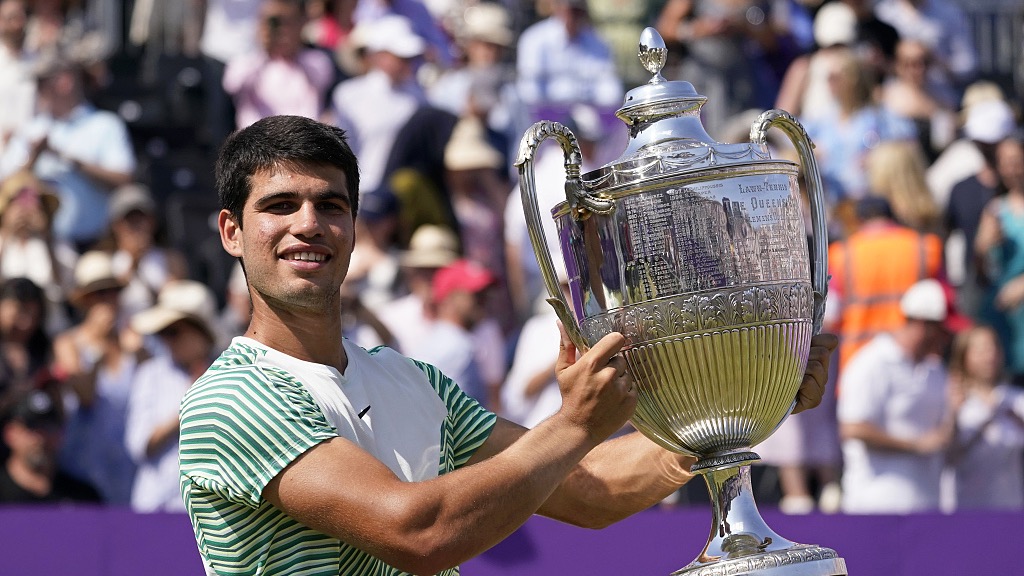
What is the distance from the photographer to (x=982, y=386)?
6.73m

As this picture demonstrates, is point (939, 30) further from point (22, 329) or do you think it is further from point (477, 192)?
point (22, 329)

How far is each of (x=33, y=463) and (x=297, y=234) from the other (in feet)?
12.0

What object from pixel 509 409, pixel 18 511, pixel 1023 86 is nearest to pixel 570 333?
pixel 18 511

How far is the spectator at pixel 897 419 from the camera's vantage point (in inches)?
252

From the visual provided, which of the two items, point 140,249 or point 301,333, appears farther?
point 140,249

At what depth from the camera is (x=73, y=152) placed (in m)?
8.14

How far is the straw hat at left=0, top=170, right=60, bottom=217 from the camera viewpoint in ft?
25.0

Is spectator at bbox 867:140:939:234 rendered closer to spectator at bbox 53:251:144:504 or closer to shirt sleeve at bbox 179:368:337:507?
spectator at bbox 53:251:144:504

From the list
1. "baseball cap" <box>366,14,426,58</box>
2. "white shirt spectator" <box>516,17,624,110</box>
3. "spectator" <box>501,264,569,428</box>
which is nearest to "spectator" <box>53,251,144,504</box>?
"spectator" <box>501,264,569,428</box>

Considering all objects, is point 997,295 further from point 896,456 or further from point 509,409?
point 509,409

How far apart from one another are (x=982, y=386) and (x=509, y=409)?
1.85m

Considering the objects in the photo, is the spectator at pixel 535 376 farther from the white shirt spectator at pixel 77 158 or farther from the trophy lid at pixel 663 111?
the trophy lid at pixel 663 111

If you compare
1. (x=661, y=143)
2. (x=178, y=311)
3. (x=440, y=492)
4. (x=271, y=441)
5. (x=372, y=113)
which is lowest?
(x=440, y=492)

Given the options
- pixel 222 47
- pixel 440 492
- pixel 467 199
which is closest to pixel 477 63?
pixel 467 199
